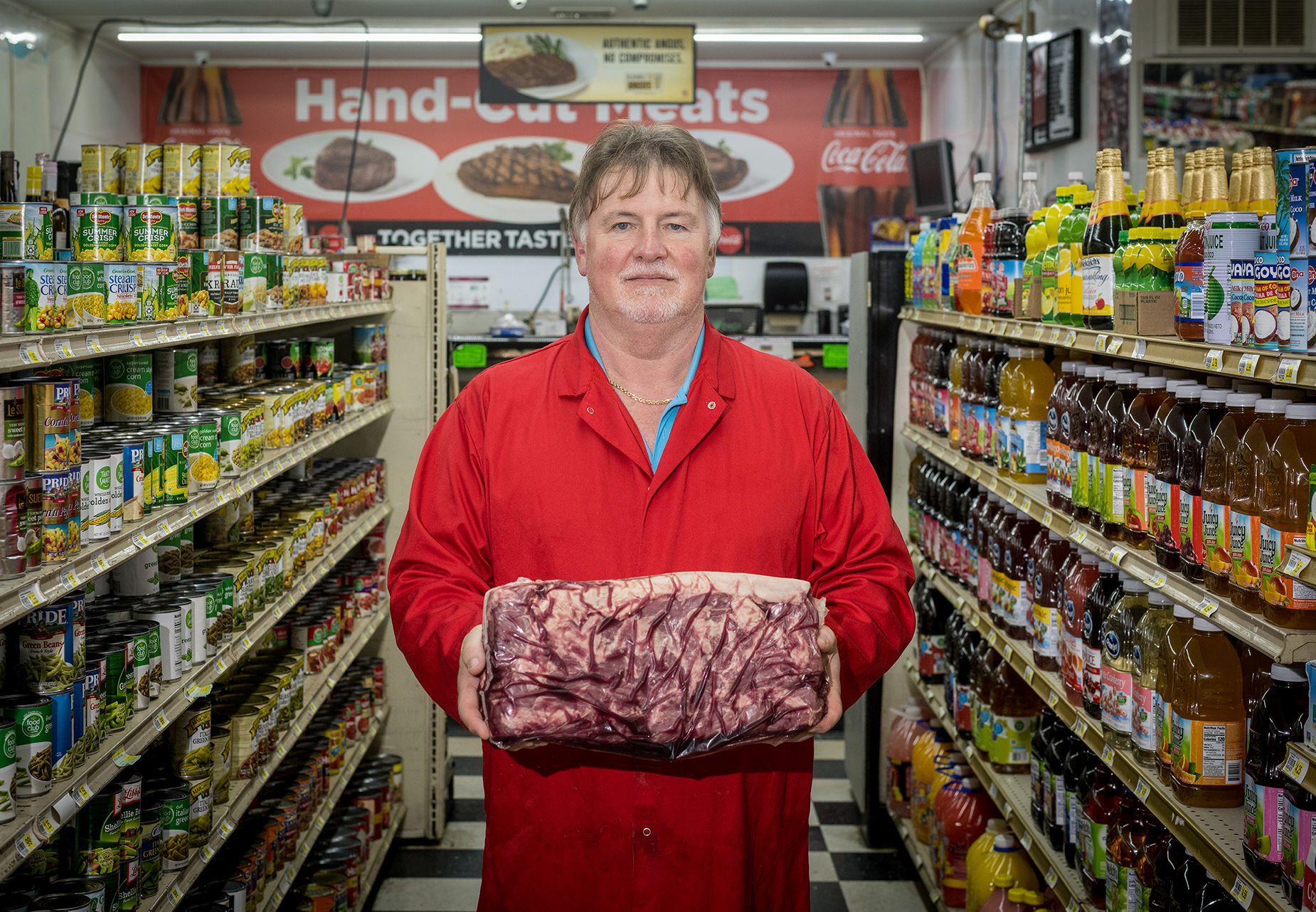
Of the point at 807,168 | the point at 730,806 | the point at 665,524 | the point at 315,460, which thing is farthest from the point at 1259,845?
the point at 807,168

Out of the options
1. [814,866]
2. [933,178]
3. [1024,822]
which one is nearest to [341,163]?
[933,178]

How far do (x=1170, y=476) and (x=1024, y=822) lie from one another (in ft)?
4.27

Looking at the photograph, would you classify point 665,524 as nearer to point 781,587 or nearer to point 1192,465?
point 781,587

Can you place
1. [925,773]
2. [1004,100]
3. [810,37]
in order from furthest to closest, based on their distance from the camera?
[810,37] < [1004,100] < [925,773]

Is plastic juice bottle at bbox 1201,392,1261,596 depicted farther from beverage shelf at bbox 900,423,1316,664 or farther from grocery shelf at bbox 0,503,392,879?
grocery shelf at bbox 0,503,392,879

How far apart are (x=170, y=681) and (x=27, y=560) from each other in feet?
2.48

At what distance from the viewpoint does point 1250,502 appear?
2.02m

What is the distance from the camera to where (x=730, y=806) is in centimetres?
203

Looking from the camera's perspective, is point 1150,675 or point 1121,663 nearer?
point 1150,675

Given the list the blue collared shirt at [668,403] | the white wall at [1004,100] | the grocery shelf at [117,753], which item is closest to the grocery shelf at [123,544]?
the grocery shelf at [117,753]

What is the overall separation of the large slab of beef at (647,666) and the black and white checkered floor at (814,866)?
240 centimetres

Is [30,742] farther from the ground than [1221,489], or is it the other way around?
[1221,489]

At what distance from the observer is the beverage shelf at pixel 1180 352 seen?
67.9 inches

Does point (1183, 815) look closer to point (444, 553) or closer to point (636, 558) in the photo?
point (636, 558)
